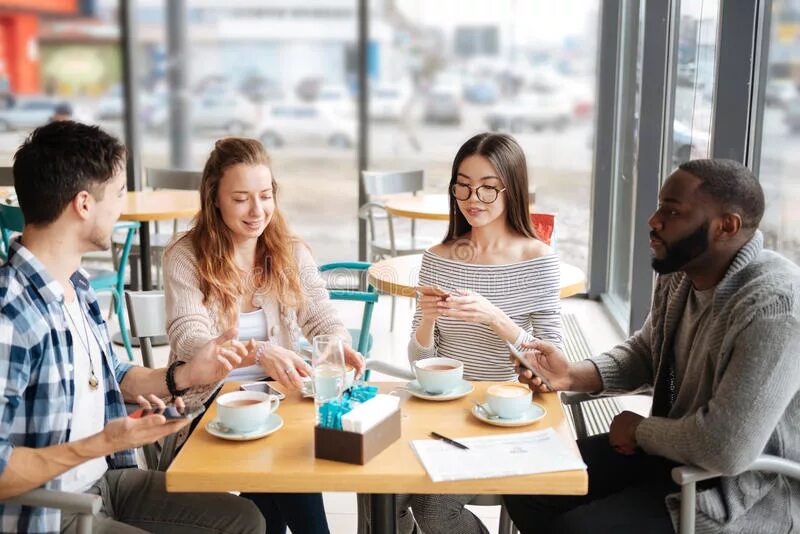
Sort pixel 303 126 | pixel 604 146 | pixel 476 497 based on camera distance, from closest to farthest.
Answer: pixel 476 497
pixel 604 146
pixel 303 126

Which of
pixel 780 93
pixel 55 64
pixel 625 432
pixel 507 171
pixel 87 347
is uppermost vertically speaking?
pixel 55 64

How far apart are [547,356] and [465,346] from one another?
0.39 m

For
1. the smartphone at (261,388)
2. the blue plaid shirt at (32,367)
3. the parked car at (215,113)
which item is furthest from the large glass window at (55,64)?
the blue plaid shirt at (32,367)

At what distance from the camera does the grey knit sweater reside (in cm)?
169

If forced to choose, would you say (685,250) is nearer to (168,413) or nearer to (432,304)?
(432,304)

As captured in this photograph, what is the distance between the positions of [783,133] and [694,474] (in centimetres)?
145

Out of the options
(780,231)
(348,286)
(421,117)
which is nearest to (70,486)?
(348,286)

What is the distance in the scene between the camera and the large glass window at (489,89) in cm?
627

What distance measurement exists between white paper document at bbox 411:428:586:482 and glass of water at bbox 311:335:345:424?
8.0 inches

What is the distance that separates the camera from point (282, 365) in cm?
202

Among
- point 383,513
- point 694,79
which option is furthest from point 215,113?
point 383,513

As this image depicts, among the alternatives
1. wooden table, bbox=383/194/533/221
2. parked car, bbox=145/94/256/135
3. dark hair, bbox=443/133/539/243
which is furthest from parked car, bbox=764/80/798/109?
parked car, bbox=145/94/256/135

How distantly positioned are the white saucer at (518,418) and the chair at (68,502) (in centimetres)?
78

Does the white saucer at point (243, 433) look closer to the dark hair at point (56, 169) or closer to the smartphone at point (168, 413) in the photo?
the smartphone at point (168, 413)
